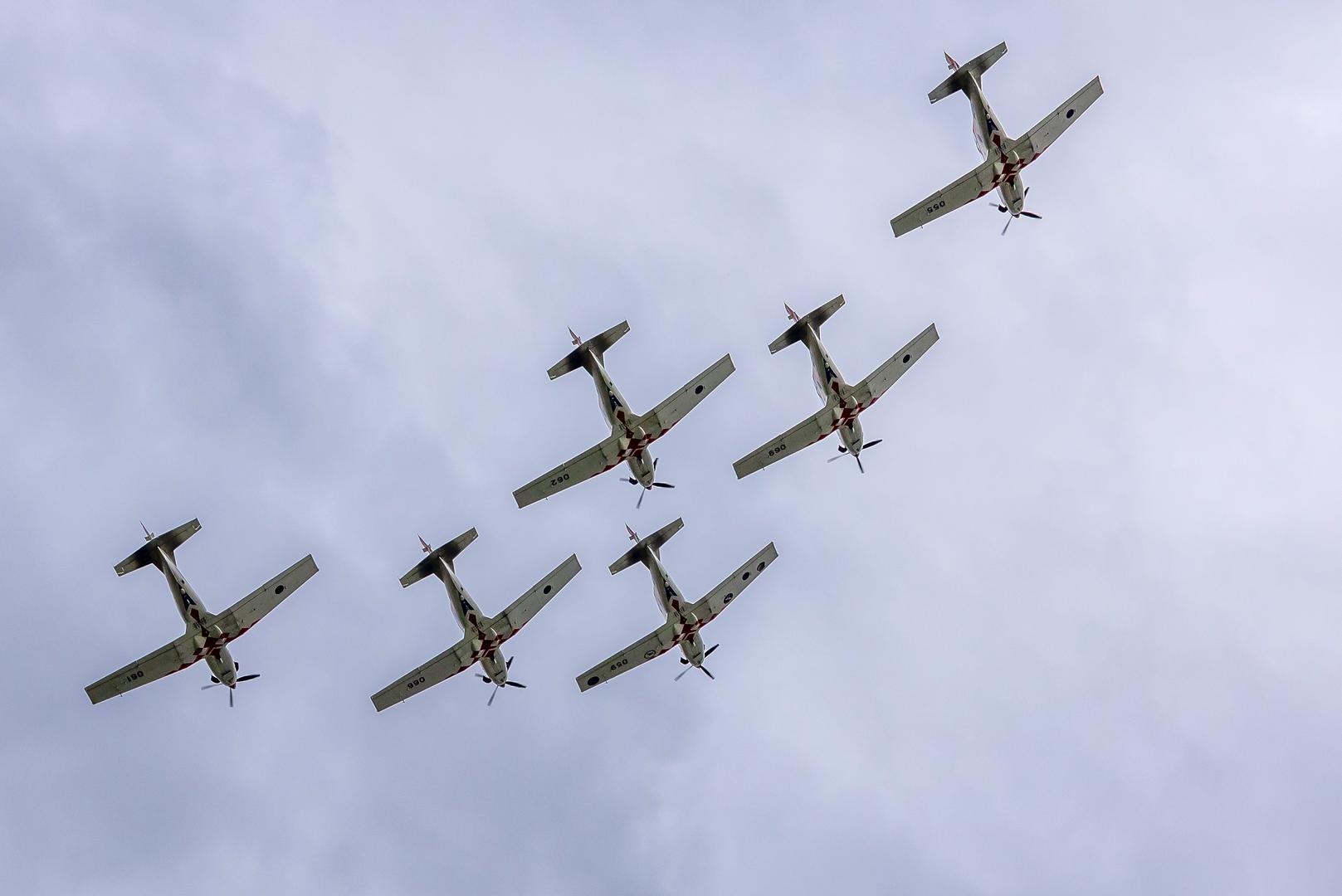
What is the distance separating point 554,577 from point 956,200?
26.4m

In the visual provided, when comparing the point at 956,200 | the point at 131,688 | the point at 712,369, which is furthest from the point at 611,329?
the point at 131,688

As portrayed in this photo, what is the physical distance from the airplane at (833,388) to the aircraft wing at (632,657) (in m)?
10.4

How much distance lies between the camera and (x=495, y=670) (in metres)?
86.8

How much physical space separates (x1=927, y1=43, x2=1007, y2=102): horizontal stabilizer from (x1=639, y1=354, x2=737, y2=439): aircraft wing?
15.9m

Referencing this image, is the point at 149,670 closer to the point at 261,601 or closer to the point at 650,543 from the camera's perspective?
the point at 261,601

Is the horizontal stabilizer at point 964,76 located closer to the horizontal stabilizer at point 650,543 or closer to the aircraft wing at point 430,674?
the horizontal stabilizer at point 650,543

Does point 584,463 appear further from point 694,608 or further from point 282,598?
point 282,598

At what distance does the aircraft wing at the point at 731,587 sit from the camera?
87.8m

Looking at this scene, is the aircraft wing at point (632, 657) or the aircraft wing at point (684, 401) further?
the aircraft wing at point (632, 657)

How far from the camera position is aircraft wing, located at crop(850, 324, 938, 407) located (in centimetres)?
8488

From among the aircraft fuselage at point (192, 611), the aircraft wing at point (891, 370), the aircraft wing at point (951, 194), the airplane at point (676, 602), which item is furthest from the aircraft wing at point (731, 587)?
the aircraft fuselage at point (192, 611)

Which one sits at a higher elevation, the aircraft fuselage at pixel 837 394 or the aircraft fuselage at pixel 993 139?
the aircraft fuselage at pixel 993 139

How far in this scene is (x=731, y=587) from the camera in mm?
88125

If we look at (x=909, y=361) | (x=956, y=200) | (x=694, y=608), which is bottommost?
(x=694, y=608)
